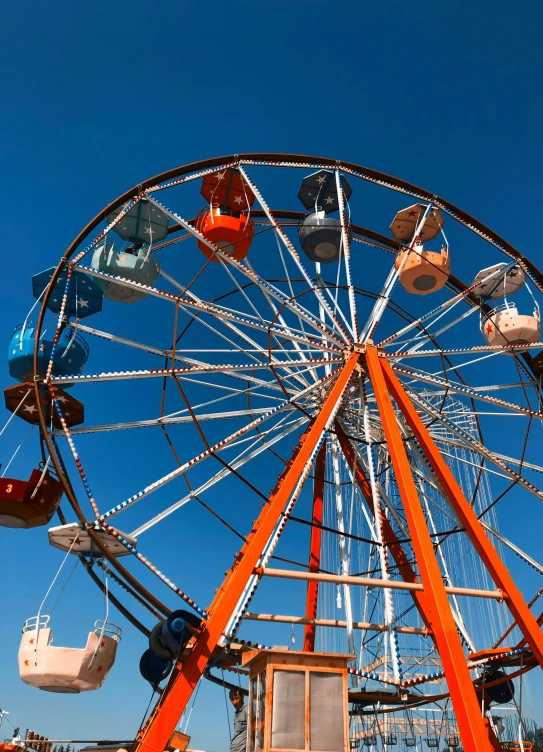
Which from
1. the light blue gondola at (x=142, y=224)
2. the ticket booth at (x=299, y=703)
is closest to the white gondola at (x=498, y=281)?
the light blue gondola at (x=142, y=224)

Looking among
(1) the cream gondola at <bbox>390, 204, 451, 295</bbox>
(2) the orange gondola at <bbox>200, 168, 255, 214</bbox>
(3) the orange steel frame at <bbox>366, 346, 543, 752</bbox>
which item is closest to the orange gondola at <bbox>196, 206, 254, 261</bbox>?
(2) the orange gondola at <bbox>200, 168, 255, 214</bbox>

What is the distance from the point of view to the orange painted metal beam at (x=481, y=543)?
8.17 metres

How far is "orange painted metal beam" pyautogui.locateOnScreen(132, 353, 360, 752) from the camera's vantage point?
715cm

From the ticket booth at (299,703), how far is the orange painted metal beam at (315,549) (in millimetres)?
3529

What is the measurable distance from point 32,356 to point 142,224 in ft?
12.9

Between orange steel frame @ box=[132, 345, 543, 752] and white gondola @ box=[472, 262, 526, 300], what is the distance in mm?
4251

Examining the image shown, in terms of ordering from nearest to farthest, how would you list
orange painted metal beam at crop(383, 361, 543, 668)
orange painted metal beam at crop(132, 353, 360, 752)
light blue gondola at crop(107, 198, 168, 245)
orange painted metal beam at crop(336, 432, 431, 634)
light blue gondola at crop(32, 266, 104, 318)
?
orange painted metal beam at crop(132, 353, 360, 752)
orange painted metal beam at crop(383, 361, 543, 668)
orange painted metal beam at crop(336, 432, 431, 634)
light blue gondola at crop(32, 266, 104, 318)
light blue gondola at crop(107, 198, 168, 245)

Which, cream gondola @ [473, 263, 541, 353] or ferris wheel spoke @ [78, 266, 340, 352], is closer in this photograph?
ferris wheel spoke @ [78, 266, 340, 352]

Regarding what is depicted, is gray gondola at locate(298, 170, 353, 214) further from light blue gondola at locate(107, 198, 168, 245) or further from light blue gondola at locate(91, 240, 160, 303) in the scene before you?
light blue gondola at locate(91, 240, 160, 303)

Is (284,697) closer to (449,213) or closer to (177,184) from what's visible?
(177,184)

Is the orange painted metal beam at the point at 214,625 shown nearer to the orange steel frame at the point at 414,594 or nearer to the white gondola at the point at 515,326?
the orange steel frame at the point at 414,594

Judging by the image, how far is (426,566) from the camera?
7.98 metres

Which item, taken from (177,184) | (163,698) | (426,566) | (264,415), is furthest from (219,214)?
(163,698)

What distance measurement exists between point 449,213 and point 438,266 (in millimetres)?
1218
